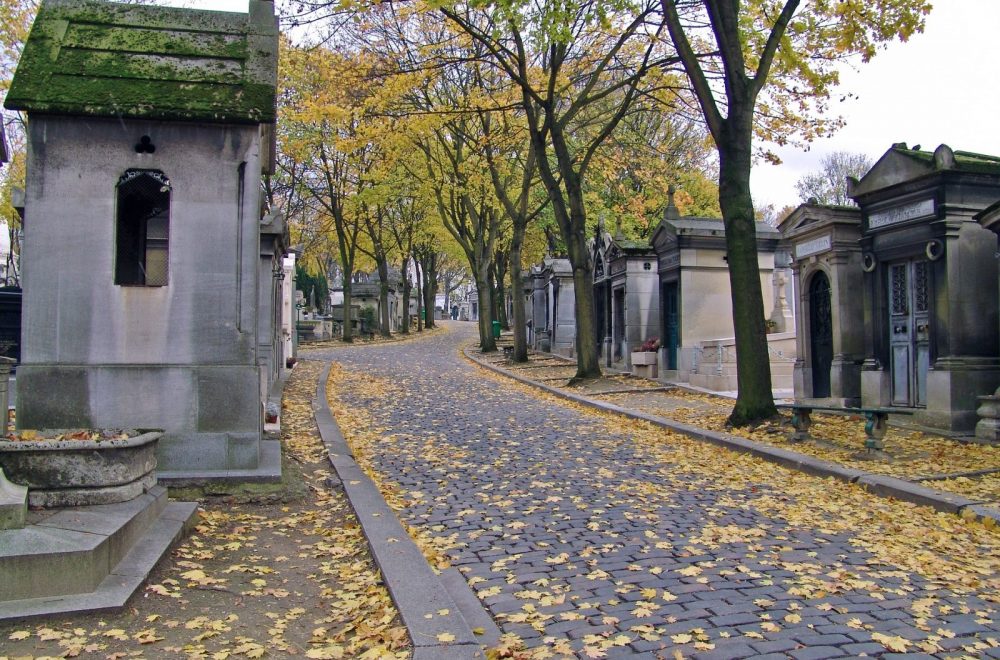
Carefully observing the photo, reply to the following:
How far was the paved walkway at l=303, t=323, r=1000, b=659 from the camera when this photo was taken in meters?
3.84

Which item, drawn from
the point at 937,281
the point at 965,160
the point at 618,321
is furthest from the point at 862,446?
the point at 618,321

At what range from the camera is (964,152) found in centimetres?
1069

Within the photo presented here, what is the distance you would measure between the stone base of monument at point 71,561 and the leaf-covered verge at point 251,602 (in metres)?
0.10

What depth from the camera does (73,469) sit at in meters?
4.70

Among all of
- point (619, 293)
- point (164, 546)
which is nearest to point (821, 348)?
point (619, 293)

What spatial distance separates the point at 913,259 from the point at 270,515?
9728 millimetres

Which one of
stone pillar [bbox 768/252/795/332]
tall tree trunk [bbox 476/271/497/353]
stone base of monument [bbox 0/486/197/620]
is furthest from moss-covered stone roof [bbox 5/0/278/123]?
tall tree trunk [bbox 476/271/497/353]

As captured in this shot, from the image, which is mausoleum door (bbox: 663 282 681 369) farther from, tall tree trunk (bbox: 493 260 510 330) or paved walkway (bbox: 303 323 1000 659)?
tall tree trunk (bbox: 493 260 510 330)

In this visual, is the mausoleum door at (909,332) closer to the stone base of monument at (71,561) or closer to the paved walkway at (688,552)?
the paved walkway at (688,552)

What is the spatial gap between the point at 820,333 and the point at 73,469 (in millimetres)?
12175

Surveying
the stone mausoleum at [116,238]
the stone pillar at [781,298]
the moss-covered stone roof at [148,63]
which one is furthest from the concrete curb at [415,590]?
the stone pillar at [781,298]

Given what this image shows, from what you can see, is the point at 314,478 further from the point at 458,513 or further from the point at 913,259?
the point at 913,259

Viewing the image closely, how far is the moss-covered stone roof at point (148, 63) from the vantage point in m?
6.45

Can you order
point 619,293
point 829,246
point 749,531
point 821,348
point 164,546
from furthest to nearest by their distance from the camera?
point 619,293 < point 821,348 < point 829,246 < point 749,531 < point 164,546
